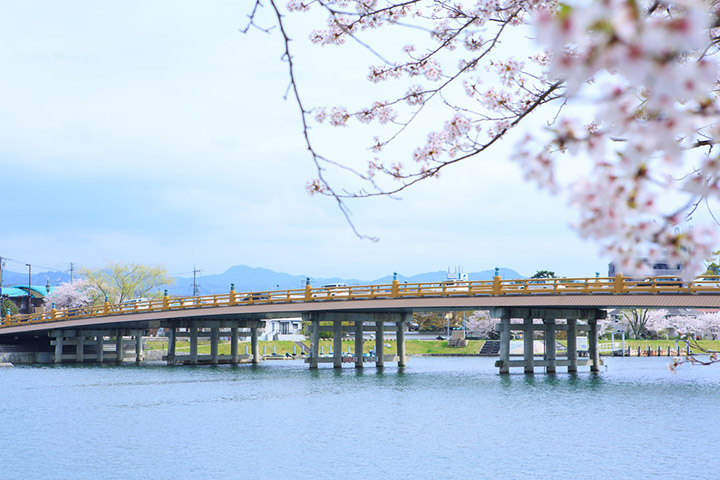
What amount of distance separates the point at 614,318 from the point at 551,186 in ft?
299

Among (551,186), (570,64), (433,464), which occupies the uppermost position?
(570,64)

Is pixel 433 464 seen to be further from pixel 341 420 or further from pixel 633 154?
pixel 633 154

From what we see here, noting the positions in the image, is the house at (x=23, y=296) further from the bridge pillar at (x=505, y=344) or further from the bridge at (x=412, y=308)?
the bridge pillar at (x=505, y=344)

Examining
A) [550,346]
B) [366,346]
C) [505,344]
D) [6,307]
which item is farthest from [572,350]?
[6,307]

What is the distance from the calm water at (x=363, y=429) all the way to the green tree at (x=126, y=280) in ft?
131

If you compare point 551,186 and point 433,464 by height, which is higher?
point 551,186

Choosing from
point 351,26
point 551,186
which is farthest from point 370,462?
point 551,186

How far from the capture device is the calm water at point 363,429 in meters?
17.2

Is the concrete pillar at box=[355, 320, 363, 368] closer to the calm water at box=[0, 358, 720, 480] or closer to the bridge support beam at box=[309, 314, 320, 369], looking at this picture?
the bridge support beam at box=[309, 314, 320, 369]

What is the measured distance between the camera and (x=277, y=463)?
17766mm

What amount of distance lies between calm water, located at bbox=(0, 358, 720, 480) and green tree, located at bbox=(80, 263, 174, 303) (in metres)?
40.1

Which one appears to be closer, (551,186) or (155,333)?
(551,186)

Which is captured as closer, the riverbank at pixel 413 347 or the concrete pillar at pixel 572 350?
the concrete pillar at pixel 572 350

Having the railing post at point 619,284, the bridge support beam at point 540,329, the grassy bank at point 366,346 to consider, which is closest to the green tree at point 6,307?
the grassy bank at point 366,346
